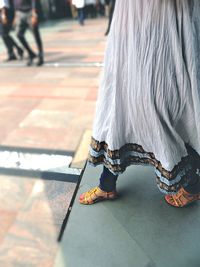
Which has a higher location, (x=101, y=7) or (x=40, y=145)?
(x=40, y=145)

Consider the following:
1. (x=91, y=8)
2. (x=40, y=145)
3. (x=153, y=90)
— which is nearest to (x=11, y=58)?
(x=40, y=145)

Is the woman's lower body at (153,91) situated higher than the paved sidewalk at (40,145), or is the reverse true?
the woman's lower body at (153,91)

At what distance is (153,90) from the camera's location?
1.67 metres

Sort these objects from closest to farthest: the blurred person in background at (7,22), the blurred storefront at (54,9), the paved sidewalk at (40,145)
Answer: the paved sidewalk at (40,145) → the blurred person in background at (7,22) → the blurred storefront at (54,9)

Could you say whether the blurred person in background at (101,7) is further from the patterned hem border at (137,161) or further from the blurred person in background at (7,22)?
the patterned hem border at (137,161)

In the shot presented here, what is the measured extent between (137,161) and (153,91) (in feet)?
1.64

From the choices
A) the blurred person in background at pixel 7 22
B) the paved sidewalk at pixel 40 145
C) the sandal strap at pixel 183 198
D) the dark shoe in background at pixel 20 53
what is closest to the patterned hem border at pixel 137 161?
the sandal strap at pixel 183 198

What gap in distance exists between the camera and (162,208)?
7.38 feet

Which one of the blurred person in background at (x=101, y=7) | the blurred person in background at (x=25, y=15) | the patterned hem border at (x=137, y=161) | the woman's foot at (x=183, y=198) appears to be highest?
the blurred person in background at (x=25, y=15)

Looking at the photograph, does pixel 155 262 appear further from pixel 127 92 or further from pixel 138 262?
pixel 127 92

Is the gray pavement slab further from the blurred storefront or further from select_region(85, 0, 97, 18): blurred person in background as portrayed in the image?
select_region(85, 0, 97, 18): blurred person in background

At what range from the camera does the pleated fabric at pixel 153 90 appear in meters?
1.59

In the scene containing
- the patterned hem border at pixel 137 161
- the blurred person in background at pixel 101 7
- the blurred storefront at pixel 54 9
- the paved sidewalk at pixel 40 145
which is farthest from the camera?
the blurred person in background at pixel 101 7

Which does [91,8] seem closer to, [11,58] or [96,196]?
[11,58]
